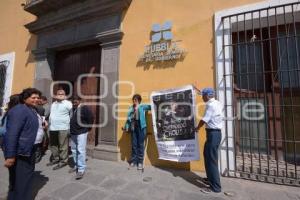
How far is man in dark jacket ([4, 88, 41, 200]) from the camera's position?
8.57ft

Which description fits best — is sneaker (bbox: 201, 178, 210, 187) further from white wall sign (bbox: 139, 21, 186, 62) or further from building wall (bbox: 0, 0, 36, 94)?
building wall (bbox: 0, 0, 36, 94)

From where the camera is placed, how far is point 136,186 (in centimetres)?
366

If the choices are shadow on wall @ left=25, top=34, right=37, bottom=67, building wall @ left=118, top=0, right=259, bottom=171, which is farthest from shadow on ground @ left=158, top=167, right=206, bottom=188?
shadow on wall @ left=25, top=34, right=37, bottom=67

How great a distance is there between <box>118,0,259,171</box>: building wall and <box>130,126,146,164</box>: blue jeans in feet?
1.01

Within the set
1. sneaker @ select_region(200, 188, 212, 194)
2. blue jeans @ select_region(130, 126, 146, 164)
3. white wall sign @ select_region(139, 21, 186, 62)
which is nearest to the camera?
sneaker @ select_region(200, 188, 212, 194)

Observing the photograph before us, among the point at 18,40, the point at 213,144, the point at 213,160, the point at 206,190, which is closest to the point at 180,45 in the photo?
the point at 213,144

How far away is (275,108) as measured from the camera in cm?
424

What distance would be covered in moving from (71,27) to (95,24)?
0.92m

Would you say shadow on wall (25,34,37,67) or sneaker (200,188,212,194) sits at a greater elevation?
shadow on wall (25,34,37,67)

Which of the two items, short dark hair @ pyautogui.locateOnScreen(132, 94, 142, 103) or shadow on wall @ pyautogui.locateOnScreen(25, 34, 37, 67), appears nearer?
short dark hair @ pyautogui.locateOnScreen(132, 94, 142, 103)

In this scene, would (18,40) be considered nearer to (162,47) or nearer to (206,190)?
(162,47)

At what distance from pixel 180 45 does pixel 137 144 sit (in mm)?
2282

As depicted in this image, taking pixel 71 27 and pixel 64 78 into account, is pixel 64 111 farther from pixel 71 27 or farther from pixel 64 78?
pixel 71 27

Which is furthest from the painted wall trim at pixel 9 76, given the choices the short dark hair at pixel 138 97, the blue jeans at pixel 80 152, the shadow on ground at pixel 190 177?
the shadow on ground at pixel 190 177
